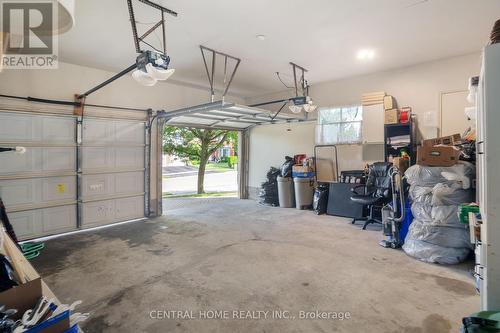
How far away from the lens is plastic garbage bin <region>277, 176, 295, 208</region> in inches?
250

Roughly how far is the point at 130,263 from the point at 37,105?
302cm

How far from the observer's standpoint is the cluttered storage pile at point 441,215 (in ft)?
9.72

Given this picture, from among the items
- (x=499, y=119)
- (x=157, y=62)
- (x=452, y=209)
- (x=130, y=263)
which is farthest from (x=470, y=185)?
(x=130, y=263)

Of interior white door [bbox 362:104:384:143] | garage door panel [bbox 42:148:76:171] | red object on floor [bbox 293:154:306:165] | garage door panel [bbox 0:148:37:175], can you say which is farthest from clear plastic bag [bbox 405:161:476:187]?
garage door panel [bbox 0:148:37:175]

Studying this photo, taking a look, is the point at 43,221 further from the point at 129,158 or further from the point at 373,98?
the point at 373,98

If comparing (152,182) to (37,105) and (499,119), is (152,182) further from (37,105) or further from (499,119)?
(499,119)

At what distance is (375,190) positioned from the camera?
4.73m

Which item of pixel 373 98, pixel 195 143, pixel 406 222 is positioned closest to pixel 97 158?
pixel 406 222

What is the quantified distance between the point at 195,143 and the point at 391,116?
288 inches

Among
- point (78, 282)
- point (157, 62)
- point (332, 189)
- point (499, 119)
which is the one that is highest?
point (157, 62)

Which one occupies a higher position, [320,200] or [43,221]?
[320,200]

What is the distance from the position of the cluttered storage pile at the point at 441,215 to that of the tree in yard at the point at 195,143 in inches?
294

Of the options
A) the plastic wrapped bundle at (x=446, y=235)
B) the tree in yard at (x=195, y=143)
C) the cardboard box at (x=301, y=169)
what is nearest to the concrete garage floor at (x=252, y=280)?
the plastic wrapped bundle at (x=446, y=235)

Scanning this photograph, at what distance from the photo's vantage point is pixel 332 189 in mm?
5648
